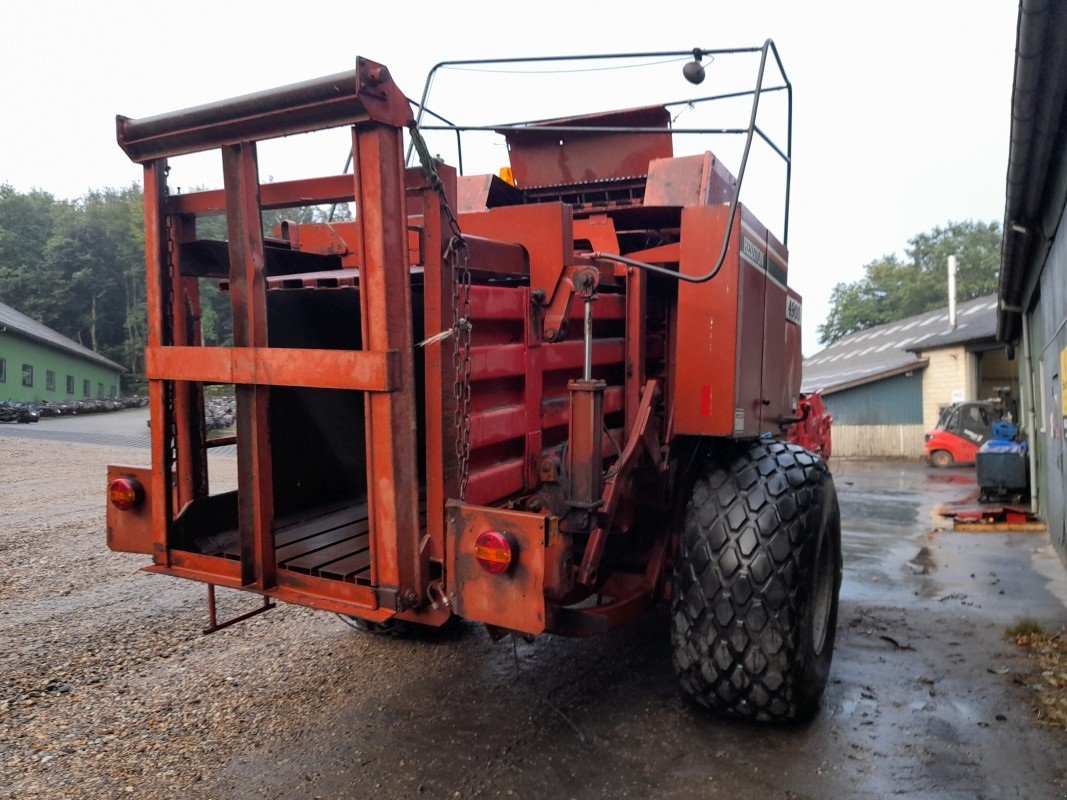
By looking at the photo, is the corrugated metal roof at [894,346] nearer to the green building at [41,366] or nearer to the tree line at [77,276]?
the green building at [41,366]

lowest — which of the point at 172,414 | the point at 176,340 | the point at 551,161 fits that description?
the point at 172,414

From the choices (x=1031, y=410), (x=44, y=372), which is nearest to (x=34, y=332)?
(x=44, y=372)

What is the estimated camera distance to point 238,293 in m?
3.00

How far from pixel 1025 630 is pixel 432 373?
4477 mm

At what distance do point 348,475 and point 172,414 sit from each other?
1.26 metres

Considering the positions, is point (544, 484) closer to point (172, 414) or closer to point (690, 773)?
point (690, 773)

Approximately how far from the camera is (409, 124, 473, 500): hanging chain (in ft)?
9.21

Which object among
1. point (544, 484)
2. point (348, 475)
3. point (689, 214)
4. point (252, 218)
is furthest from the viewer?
point (348, 475)

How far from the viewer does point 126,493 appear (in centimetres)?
344

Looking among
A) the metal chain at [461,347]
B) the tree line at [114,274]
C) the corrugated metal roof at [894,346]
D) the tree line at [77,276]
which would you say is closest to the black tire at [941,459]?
the corrugated metal roof at [894,346]

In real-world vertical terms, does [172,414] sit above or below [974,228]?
below

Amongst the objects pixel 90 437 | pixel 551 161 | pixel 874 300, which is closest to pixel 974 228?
pixel 874 300

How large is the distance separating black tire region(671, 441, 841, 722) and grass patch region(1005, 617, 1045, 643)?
233cm

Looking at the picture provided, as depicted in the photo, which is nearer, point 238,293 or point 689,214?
point 238,293
